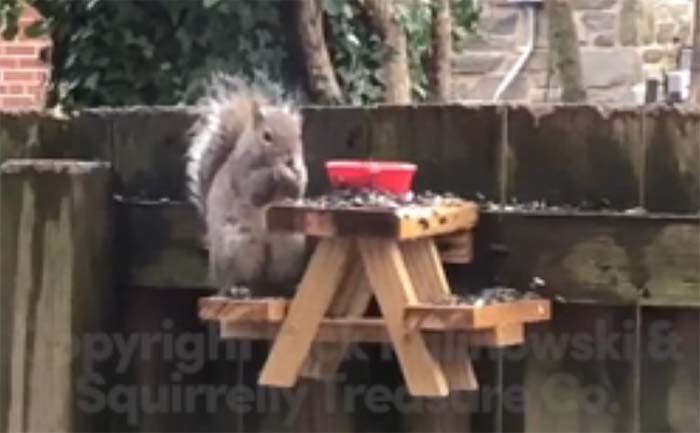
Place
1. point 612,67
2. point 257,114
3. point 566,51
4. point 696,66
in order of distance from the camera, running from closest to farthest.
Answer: point 257,114 → point 696,66 → point 566,51 → point 612,67

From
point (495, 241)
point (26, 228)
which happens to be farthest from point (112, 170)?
point (495, 241)

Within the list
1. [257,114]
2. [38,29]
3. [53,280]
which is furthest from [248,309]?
[38,29]

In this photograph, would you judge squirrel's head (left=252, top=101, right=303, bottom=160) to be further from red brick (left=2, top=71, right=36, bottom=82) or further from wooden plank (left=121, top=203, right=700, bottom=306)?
red brick (left=2, top=71, right=36, bottom=82)

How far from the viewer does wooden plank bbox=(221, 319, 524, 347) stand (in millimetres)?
2268

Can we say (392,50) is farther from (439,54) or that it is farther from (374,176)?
(374,176)

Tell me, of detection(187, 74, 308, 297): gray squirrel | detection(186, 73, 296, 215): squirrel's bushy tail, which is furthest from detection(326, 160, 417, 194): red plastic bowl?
detection(186, 73, 296, 215): squirrel's bushy tail

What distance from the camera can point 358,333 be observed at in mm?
2320

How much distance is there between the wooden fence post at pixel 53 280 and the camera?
8.44 feet

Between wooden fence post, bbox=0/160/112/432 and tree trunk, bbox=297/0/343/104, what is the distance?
5.83ft

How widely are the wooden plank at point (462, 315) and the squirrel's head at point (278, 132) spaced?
0.95ft

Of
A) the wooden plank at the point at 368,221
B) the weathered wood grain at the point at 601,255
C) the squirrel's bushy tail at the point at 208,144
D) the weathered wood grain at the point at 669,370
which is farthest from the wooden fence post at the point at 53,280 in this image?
the weathered wood grain at the point at 669,370

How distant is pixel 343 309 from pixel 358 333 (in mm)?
44

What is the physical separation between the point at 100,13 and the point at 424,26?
973mm

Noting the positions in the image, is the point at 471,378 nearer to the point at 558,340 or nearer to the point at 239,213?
the point at 558,340
